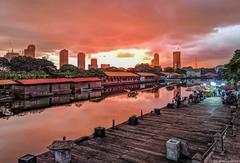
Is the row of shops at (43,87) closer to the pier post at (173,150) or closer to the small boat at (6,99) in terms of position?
the small boat at (6,99)

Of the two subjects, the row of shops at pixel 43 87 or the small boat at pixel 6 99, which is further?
the row of shops at pixel 43 87

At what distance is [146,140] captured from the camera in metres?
13.0

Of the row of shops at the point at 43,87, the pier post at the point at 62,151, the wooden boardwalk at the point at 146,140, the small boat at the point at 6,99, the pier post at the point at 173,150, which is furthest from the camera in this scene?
the row of shops at the point at 43,87

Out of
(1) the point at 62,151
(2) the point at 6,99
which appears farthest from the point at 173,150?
(2) the point at 6,99

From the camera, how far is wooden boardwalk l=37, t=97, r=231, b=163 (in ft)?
34.2

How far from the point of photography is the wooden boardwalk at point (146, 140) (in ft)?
34.2

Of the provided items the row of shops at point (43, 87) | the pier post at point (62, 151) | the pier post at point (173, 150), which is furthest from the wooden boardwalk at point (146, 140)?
the row of shops at point (43, 87)

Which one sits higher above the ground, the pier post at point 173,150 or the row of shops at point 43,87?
the row of shops at point 43,87

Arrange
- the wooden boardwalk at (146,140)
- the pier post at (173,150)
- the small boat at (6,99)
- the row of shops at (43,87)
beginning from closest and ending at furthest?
the pier post at (173,150)
the wooden boardwalk at (146,140)
the small boat at (6,99)
the row of shops at (43,87)

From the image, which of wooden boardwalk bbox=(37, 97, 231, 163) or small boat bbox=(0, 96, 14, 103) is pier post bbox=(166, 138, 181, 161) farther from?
small boat bbox=(0, 96, 14, 103)

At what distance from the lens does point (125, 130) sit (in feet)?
49.7

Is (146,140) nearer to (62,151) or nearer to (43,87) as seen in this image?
(62,151)

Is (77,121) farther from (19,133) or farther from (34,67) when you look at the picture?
(34,67)

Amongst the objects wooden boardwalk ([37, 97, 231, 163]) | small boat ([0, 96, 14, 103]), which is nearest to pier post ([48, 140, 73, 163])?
wooden boardwalk ([37, 97, 231, 163])
